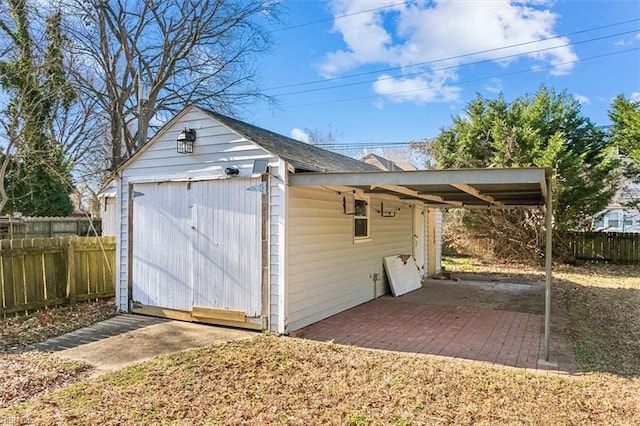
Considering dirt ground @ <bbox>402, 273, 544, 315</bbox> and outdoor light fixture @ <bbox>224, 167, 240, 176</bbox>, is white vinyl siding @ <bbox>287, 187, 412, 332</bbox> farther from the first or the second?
dirt ground @ <bbox>402, 273, 544, 315</bbox>

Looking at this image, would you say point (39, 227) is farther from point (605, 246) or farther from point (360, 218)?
point (605, 246)

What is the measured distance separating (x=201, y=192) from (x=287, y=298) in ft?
6.79

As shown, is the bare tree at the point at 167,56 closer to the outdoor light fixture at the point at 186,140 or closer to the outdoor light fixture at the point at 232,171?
the outdoor light fixture at the point at 186,140

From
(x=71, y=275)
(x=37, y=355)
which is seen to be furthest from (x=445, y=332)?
(x=71, y=275)

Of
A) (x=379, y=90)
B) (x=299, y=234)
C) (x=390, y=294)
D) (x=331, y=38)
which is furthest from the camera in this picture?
(x=379, y=90)

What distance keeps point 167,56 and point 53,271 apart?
10515 millimetres

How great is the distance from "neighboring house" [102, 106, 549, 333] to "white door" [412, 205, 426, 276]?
11.8ft

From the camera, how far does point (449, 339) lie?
18.1 feet

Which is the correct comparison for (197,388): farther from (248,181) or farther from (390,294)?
(390,294)

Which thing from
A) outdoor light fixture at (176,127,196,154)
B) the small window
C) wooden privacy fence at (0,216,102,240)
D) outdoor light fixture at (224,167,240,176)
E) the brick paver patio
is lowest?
the brick paver patio

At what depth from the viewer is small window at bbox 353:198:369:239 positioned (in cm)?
776

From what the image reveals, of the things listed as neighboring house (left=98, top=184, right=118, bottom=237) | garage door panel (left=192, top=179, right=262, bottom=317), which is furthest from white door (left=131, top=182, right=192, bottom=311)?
neighboring house (left=98, top=184, right=118, bottom=237)

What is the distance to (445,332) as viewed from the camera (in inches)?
232

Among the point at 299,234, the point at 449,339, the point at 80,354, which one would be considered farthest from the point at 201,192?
the point at 449,339
